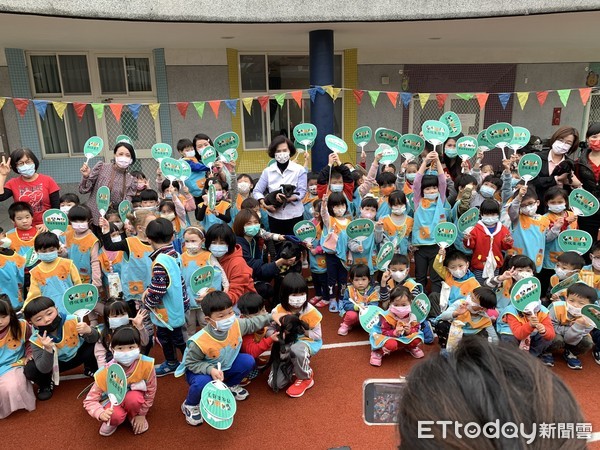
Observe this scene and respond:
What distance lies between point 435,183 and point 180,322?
2.87 m

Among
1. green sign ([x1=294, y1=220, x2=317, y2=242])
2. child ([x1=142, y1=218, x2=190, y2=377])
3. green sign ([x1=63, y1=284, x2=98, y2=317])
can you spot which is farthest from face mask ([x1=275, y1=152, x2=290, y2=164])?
green sign ([x1=63, y1=284, x2=98, y2=317])

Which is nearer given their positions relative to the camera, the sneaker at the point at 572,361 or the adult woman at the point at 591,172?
the sneaker at the point at 572,361

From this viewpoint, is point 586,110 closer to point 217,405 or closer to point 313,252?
point 313,252

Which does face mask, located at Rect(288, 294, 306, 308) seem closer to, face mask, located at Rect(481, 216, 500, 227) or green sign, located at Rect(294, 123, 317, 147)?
face mask, located at Rect(481, 216, 500, 227)

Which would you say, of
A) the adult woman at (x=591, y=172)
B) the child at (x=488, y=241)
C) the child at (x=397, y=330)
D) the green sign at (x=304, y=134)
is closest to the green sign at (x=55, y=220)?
the green sign at (x=304, y=134)

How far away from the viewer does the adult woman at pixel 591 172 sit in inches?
184

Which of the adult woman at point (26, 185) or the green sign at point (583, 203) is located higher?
the adult woman at point (26, 185)

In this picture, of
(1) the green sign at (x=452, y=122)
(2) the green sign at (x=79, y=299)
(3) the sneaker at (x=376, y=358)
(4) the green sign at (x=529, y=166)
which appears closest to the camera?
(2) the green sign at (x=79, y=299)

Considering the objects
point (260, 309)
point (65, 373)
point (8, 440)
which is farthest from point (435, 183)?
point (8, 440)

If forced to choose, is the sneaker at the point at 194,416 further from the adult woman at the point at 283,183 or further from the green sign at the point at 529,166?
the green sign at the point at 529,166

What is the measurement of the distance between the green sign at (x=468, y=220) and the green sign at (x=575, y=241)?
753mm

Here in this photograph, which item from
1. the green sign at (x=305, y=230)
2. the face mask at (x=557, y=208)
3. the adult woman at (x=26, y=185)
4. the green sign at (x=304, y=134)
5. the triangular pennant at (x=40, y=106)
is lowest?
the green sign at (x=305, y=230)

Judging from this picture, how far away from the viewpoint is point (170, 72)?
8.93 metres

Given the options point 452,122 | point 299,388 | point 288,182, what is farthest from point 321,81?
point 299,388
